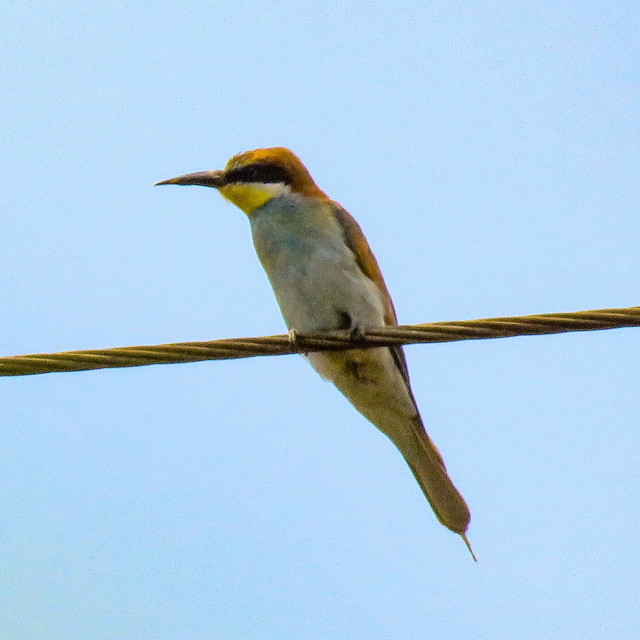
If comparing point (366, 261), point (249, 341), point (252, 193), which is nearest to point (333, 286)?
point (366, 261)

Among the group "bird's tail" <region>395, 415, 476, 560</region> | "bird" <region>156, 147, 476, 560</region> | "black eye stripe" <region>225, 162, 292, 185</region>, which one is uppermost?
"black eye stripe" <region>225, 162, 292, 185</region>

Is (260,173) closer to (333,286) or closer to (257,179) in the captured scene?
(257,179)

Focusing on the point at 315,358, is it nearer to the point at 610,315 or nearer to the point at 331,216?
the point at 331,216

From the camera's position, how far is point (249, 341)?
268cm

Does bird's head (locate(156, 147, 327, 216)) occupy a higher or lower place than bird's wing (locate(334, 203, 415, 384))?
higher

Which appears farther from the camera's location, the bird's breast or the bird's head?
the bird's head

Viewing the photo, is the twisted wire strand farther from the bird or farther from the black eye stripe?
the black eye stripe

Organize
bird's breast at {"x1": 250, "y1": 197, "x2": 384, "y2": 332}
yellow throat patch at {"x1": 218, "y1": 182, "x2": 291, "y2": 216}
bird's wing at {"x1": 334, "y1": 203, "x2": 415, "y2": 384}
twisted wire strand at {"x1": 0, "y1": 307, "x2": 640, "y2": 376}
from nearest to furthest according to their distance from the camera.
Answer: twisted wire strand at {"x1": 0, "y1": 307, "x2": 640, "y2": 376}
bird's breast at {"x1": 250, "y1": 197, "x2": 384, "y2": 332}
bird's wing at {"x1": 334, "y1": 203, "x2": 415, "y2": 384}
yellow throat patch at {"x1": 218, "y1": 182, "x2": 291, "y2": 216}

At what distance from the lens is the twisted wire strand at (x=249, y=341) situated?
95.7 inches

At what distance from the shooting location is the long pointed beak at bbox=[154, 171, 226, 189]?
4.10m

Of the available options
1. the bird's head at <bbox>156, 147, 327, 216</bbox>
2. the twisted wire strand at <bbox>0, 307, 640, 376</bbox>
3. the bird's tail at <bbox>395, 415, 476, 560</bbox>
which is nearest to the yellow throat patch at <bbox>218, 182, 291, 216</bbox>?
the bird's head at <bbox>156, 147, 327, 216</bbox>

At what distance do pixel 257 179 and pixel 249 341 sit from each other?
150 centimetres

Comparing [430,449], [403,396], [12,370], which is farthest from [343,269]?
[12,370]

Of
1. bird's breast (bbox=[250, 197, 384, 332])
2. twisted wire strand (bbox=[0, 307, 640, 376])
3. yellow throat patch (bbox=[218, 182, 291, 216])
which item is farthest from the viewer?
yellow throat patch (bbox=[218, 182, 291, 216])
